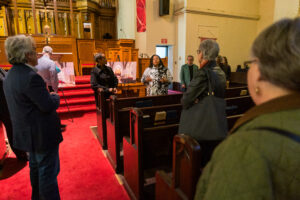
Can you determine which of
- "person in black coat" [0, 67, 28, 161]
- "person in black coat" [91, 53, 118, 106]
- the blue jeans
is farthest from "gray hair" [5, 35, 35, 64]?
"person in black coat" [91, 53, 118, 106]

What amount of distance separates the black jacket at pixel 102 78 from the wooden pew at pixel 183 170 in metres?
2.41

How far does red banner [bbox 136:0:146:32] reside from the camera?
7764mm

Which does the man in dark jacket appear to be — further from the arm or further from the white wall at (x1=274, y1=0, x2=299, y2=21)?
the white wall at (x1=274, y1=0, x2=299, y2=21)

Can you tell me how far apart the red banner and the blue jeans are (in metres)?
7.13

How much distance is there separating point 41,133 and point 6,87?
426 millimetres

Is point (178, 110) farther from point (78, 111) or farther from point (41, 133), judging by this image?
point (78, 111)

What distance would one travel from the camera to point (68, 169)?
8.63 feet

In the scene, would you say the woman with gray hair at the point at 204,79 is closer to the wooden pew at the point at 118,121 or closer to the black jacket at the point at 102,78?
the wooden pew at the point at 118,121

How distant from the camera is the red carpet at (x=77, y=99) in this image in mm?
5215

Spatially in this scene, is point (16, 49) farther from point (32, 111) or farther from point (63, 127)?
point (63, 127)

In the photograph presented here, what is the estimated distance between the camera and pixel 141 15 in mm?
7852

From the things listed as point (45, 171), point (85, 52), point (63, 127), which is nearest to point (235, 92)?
point (45, 171)

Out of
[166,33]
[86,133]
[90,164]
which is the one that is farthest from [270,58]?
[166,33]

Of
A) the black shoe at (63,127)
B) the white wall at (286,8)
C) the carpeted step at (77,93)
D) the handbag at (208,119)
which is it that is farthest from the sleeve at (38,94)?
the white wall at (286,8)
